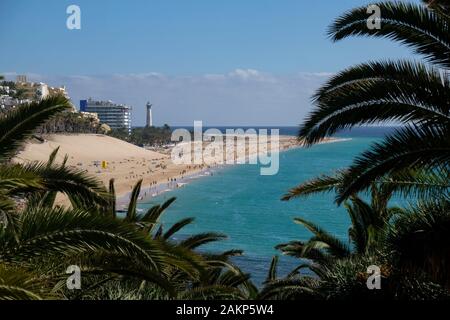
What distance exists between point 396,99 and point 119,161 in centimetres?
9706

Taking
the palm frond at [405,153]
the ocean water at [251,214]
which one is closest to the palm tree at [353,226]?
the palm frond at [405,153]

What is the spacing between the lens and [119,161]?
10000cm

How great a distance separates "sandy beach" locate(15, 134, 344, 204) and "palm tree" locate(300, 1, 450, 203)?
4851cm

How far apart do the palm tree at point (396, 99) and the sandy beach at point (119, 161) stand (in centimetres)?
4851

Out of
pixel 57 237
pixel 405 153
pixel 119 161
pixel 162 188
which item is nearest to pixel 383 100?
pixel 405 153

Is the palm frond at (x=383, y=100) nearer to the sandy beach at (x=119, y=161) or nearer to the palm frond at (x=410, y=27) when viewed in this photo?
the palm frond at (x=410, y=27)

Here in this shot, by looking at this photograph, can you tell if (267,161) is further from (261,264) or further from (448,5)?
(448,5)

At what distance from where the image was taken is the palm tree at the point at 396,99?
4887 millimetres

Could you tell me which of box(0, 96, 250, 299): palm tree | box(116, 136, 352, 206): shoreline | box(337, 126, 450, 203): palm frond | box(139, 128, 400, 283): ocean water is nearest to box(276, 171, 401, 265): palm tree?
box(337, 126, 450, 203): palm frond

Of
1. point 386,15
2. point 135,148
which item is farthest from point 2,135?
point 135,148

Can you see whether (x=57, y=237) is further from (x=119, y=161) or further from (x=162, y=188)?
(x=119, y=161)

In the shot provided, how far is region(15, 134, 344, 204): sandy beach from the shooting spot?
70.4 meters
